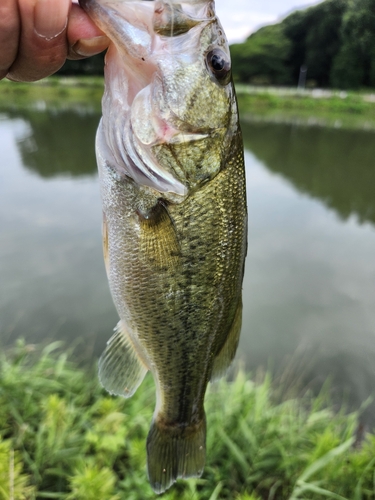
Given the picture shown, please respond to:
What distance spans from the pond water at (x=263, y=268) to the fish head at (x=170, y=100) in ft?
11.4

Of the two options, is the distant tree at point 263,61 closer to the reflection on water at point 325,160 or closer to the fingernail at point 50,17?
the reflection on water at point 325,160

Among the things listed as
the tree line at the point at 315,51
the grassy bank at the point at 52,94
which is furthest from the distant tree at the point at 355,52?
the grassy bank at the point at 52,94

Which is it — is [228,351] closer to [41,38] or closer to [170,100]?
[170,100]

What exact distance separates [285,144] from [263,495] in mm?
16528

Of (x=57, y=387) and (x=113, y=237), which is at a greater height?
(x=113, y=237)

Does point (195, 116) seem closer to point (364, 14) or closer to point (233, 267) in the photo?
point (233, 267)

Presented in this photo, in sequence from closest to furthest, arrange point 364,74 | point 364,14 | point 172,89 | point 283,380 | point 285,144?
point 172,89 → point 283,380 → point 285,144 → point 364,14 → point 364,74

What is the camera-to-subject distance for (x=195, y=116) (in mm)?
1273

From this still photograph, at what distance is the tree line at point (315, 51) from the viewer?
4062 cm

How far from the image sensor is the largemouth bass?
120cm

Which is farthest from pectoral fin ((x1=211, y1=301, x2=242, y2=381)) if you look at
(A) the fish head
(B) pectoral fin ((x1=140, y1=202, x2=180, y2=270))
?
(A) the fish head

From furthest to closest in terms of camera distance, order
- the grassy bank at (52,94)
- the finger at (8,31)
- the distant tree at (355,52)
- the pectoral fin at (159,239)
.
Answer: the distant tree at (355,52) < the grassy bank at (52,94) < the pectoral fin at (159,239) < the finger at (8,31)

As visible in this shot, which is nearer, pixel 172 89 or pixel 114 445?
pixel 172 89

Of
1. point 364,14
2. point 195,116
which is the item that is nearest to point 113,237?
point 195,116
